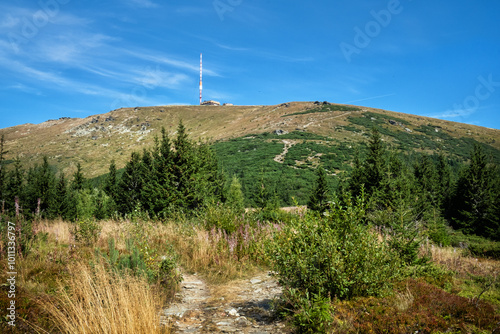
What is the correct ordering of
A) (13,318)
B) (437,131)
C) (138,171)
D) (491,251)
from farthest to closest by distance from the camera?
(437,131), (138,171), (491,251), (13,318)

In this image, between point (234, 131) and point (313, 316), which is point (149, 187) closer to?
point (313, 316)

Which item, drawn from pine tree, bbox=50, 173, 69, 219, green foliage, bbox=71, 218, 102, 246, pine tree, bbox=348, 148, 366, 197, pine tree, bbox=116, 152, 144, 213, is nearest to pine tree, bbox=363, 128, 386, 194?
pine tree, bbox=348, 148, 366, 197

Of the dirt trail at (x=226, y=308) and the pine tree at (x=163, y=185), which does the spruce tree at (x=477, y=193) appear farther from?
the dirt trail at (x=226, y=308)

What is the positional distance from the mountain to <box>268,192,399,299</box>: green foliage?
4744 centimetres

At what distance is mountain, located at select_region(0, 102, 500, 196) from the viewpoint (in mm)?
73438

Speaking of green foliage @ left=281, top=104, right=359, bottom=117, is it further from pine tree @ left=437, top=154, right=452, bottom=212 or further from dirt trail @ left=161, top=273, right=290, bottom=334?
dirt trail @ left=161, top=273, right=290, bottom=334

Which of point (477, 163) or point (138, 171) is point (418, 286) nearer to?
point (138, 171)

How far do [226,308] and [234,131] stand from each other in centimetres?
10590

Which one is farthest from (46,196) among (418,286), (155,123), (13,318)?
(155,123)

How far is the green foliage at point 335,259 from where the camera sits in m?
3.84

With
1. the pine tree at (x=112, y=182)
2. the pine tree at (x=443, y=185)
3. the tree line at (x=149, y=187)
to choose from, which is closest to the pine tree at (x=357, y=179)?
the tree line at (x=149, y=187)

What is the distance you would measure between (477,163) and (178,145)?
35066mm

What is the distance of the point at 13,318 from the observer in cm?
316

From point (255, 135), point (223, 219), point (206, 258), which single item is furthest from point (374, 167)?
point (255, 135)
